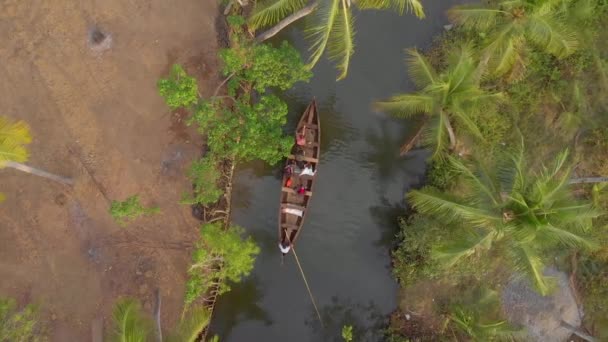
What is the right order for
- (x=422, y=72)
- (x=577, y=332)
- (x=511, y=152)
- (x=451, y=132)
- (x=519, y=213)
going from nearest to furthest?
(x=519, y=213) → (x=422, y=72) → (x=451, y=132) → (x=511, y=152) → (x=577, y=332)

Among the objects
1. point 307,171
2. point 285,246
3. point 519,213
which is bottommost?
point 285,246

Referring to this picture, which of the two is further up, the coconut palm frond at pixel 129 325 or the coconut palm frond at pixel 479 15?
the coconut palm frond at pixel 479 15

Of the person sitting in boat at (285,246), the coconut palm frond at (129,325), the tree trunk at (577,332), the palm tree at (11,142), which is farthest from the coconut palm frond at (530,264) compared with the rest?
the palm tree at (11,142)

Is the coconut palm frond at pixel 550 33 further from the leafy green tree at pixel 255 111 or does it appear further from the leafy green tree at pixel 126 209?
the leafy green tree at pixel 126 209

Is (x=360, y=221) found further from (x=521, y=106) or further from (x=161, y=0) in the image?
(x=161, y=0)

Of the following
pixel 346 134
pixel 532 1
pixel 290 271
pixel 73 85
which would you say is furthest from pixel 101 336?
pixel 532 1

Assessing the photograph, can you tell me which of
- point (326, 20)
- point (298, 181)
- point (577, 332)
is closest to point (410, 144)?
point (298, 181)

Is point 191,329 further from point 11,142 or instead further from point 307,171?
point 11,142
